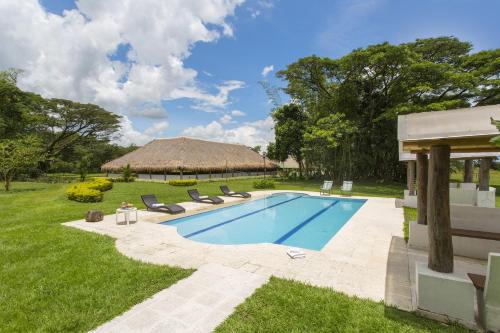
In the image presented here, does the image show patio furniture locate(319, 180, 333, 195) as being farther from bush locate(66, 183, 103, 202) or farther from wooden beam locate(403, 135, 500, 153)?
bush locate(66, 183, 103, 202)

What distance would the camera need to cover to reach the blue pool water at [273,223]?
23.5ft

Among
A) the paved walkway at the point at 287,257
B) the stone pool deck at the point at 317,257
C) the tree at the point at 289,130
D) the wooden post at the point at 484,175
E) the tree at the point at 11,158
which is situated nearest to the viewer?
the stone pool deck at the point at 317,257

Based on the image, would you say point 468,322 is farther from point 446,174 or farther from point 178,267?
point 178,267

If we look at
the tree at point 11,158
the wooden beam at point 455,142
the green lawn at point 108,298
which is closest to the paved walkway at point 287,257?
the green lawn at point 108,298

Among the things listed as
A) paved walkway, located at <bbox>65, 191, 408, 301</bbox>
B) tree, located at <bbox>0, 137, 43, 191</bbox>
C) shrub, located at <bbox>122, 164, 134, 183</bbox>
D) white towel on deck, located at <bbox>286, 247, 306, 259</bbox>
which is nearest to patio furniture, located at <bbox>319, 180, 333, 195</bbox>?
paved walkway, located at <bbox>65, 191, 408, 301</bbox>

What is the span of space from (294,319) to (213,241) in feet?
14.4

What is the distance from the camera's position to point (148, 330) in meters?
2.61

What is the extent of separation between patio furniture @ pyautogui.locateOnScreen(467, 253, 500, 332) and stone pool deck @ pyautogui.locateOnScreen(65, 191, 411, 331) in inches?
28.6

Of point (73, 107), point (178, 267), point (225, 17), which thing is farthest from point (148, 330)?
point (73, 107)

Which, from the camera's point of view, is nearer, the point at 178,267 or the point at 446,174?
the point at 446,174

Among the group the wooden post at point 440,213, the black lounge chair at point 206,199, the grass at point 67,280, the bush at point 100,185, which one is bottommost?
the grass at point 67,280

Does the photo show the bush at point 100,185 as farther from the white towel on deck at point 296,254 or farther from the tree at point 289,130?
the tree at point 289,130

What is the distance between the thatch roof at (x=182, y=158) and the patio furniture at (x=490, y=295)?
21.0 meters

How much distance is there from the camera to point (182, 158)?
75.0 ft
